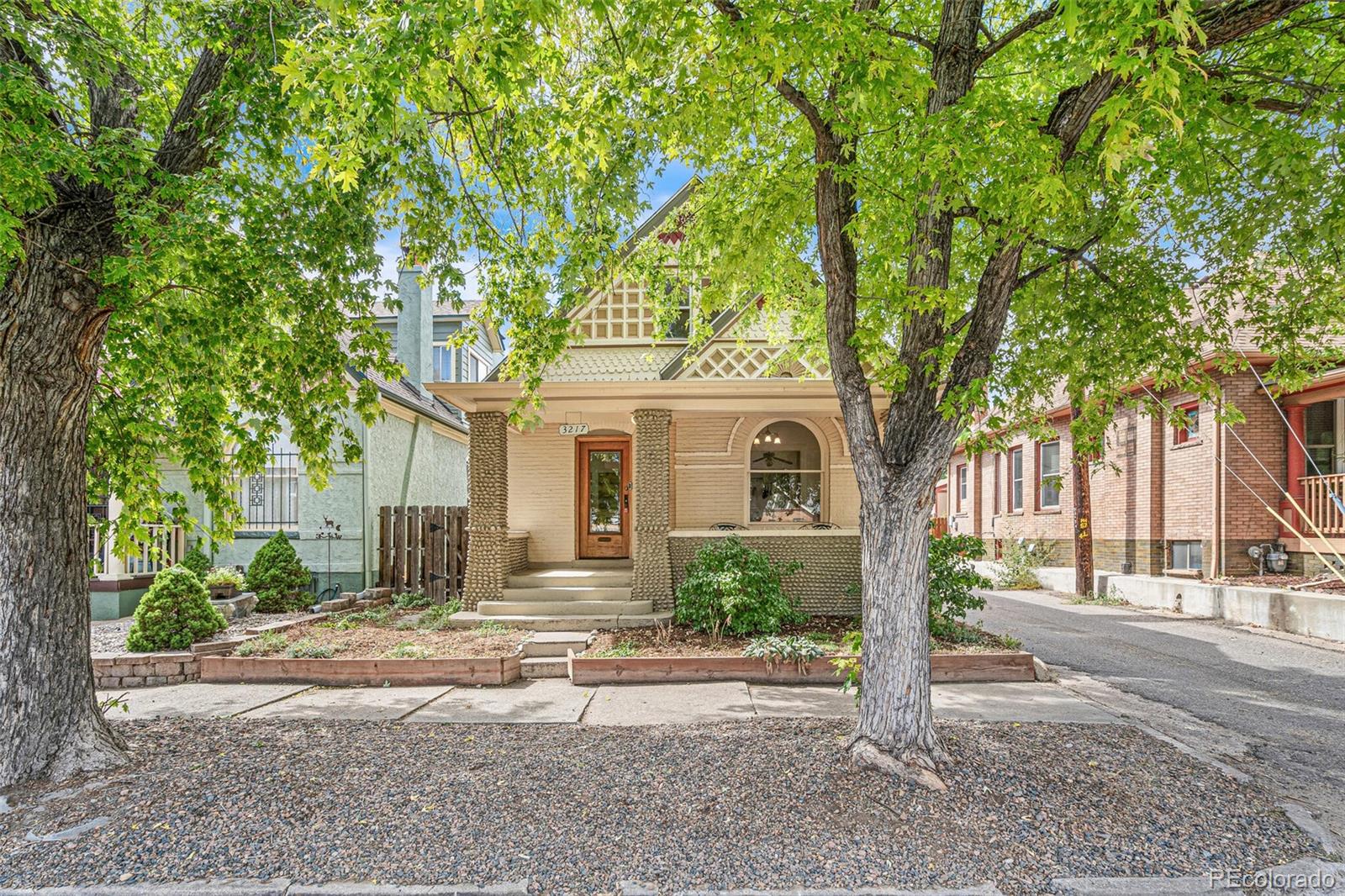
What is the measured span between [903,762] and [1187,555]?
13263 millimetres

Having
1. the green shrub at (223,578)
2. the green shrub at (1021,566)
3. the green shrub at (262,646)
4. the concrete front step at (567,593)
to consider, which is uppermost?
the green shrub at (223,578)

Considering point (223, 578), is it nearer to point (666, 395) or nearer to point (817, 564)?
point (666, 395)

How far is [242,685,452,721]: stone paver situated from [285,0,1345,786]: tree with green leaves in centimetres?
335

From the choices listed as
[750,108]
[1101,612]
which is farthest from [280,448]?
[1101,612]

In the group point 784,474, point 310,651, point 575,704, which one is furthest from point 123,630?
point 784,474


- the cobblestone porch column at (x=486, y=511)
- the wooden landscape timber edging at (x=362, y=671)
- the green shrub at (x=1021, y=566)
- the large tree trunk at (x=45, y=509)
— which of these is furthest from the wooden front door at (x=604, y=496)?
the green shrub at (x=1021, y=566)

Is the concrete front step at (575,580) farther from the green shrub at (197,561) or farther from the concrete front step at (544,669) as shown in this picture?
the green shrub at (197,561)

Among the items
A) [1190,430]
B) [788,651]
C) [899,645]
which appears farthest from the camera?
[1190,430]

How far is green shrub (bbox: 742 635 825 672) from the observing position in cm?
720

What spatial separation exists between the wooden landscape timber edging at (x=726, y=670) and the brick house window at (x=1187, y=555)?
922 cm

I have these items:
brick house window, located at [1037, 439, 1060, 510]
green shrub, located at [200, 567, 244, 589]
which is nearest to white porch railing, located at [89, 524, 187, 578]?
green shrub, located at [200, 567, 244, 589]

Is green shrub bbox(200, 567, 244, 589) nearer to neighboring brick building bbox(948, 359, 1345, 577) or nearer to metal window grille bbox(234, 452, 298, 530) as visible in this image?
metal window grille bbox(234, 452, 298, 530)

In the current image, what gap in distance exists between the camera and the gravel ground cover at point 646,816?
136 inches

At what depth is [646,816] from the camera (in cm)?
397
